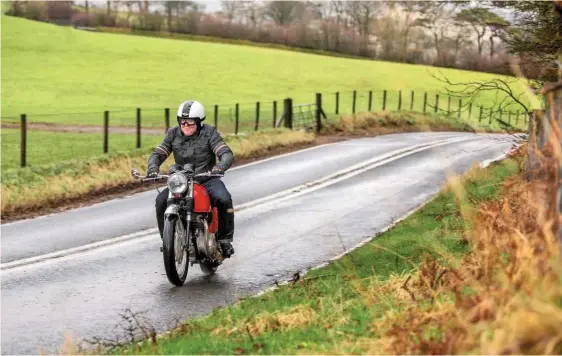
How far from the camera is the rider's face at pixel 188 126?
1036cm

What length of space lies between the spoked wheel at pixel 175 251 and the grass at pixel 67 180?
729 cm

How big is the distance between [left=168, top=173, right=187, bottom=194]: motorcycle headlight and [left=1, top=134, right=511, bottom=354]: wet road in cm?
111

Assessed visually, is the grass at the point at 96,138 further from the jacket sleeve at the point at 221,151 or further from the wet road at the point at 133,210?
the jacket sleeve at the point at 221,151

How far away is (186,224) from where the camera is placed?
398 inches

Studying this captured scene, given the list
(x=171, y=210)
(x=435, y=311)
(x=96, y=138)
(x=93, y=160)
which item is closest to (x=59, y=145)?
(x=96, y=138)

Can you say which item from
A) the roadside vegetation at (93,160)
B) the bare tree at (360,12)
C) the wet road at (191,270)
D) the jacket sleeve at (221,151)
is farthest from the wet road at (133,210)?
the bare tree at (360,12)

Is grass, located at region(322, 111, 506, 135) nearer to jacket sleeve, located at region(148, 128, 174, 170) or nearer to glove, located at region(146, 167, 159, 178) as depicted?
jacket sleeve, located at region(148, 128, 174, 170)

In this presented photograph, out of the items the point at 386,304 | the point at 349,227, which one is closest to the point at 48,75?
the point at 349,227

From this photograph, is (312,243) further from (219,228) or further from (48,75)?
(48,75)

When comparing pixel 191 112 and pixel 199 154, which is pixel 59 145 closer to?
pixel 199 154

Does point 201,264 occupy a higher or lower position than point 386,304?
lower

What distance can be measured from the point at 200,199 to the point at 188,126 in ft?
2.86

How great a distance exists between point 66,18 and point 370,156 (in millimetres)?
95684

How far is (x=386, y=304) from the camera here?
608 centimetres
